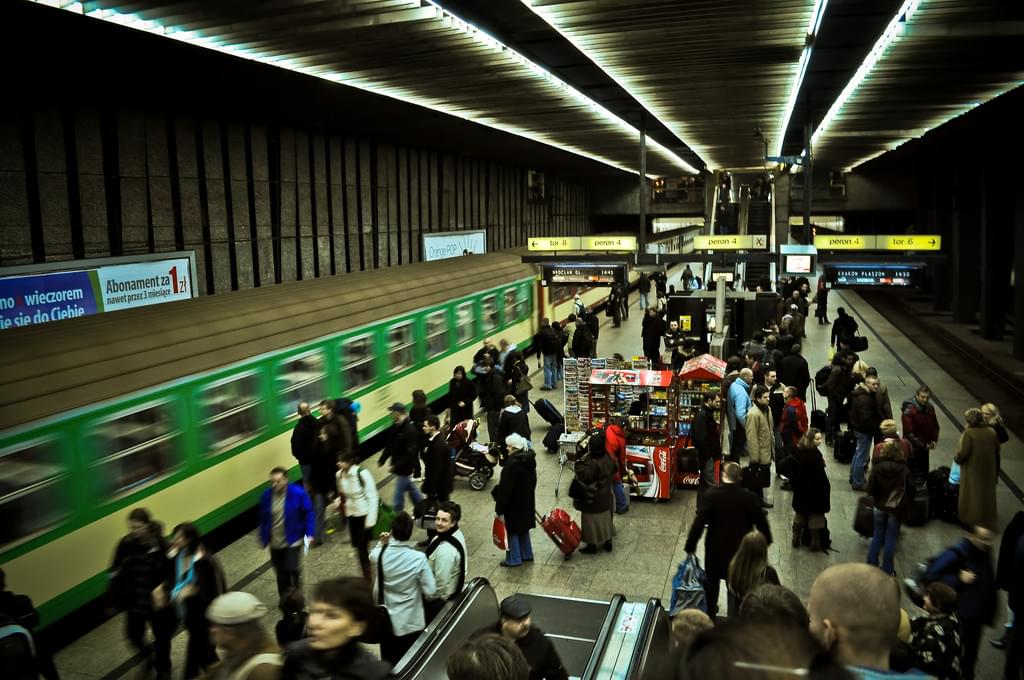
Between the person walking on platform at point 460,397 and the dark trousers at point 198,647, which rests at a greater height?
the person walking on platform at point 460,397

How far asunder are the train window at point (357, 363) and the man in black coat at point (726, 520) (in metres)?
7.45

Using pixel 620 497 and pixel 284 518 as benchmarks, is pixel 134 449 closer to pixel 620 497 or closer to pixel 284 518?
pixel 284 518

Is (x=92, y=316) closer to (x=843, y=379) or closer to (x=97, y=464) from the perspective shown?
(x=97, y=464)

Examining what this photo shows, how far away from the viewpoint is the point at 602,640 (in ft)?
16.5

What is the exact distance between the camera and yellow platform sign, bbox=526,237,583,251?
740 inches

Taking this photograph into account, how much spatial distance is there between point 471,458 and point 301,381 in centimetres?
257

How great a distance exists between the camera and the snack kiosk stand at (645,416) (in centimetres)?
1052

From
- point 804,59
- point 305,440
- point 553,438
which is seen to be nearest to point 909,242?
point 804,59

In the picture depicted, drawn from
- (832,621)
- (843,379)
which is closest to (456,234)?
(843,379)

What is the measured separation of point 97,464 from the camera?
25.1 ft

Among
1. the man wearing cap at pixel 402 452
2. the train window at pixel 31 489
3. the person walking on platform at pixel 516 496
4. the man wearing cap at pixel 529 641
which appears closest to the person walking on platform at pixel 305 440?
the man wearing cap at pixel 402 452

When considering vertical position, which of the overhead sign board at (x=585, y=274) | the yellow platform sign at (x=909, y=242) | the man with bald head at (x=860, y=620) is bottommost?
the man with bald head at (x=860, y=620)

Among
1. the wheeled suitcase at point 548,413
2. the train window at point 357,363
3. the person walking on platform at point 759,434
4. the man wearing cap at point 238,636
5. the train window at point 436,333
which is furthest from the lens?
the train window at point 436,333

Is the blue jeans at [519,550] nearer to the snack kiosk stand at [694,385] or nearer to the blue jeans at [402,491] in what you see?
the blue jeans at [402,491]
